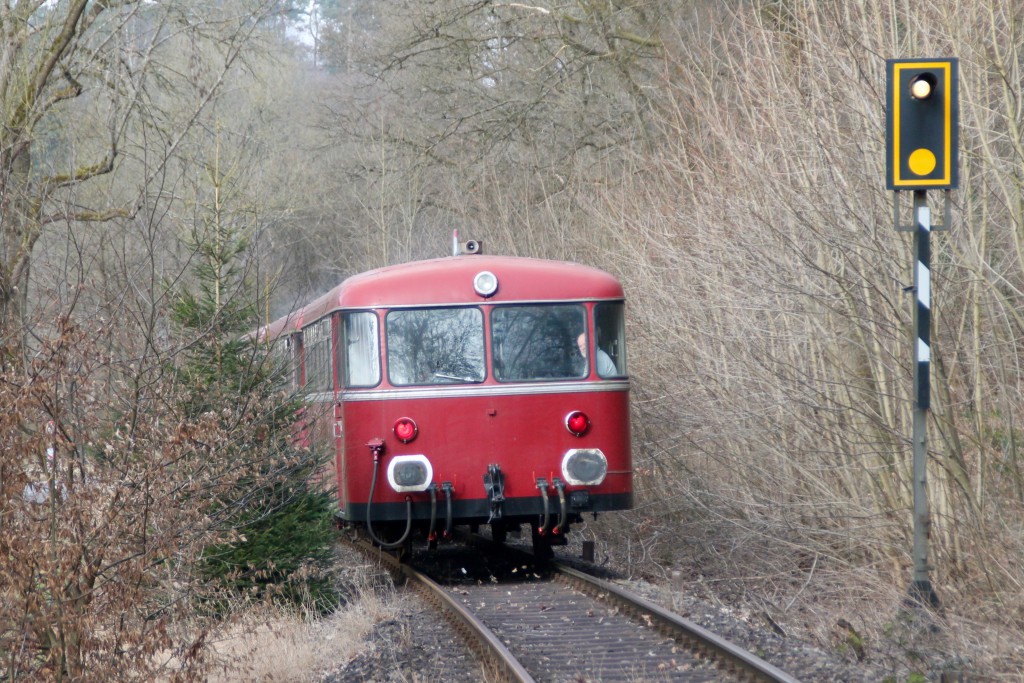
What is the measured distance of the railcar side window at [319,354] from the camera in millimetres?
11242

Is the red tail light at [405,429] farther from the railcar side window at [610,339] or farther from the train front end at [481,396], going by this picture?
the railcar side window at [610,339]

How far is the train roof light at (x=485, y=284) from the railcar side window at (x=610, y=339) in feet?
3.00

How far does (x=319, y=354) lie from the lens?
39.2 ft

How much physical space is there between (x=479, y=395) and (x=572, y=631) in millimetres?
2586

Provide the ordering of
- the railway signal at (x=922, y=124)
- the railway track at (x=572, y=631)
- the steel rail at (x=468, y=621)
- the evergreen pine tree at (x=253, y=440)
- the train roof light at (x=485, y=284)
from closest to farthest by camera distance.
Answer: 1. the steel rail at (x=468, y=621)
2. the railway track at (x=572, y=631)
3. the railway signal at (x=922, y=124)
4. the evergreen pine tree at (x=253, y=440)
5. the train roof light at (x=485, y=284)

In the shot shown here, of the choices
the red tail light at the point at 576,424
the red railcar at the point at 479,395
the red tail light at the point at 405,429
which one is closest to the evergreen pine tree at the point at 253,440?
the red railcar at the point at 479,395

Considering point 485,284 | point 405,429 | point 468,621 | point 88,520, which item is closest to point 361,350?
point 405,429

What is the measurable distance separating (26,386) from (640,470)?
8517 mm

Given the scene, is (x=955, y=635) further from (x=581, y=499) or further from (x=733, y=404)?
(x=733, y=404)

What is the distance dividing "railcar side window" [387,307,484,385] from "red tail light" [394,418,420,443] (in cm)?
37

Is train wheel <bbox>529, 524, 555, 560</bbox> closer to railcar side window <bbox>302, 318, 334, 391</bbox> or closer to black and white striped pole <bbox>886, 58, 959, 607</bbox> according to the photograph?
railcar side window <bbox>302, 318, 334, 391</bbox>

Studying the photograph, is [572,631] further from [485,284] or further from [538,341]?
[485,284]

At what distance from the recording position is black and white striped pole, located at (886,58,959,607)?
7.48 m

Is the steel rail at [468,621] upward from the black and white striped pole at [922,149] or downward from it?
downward
